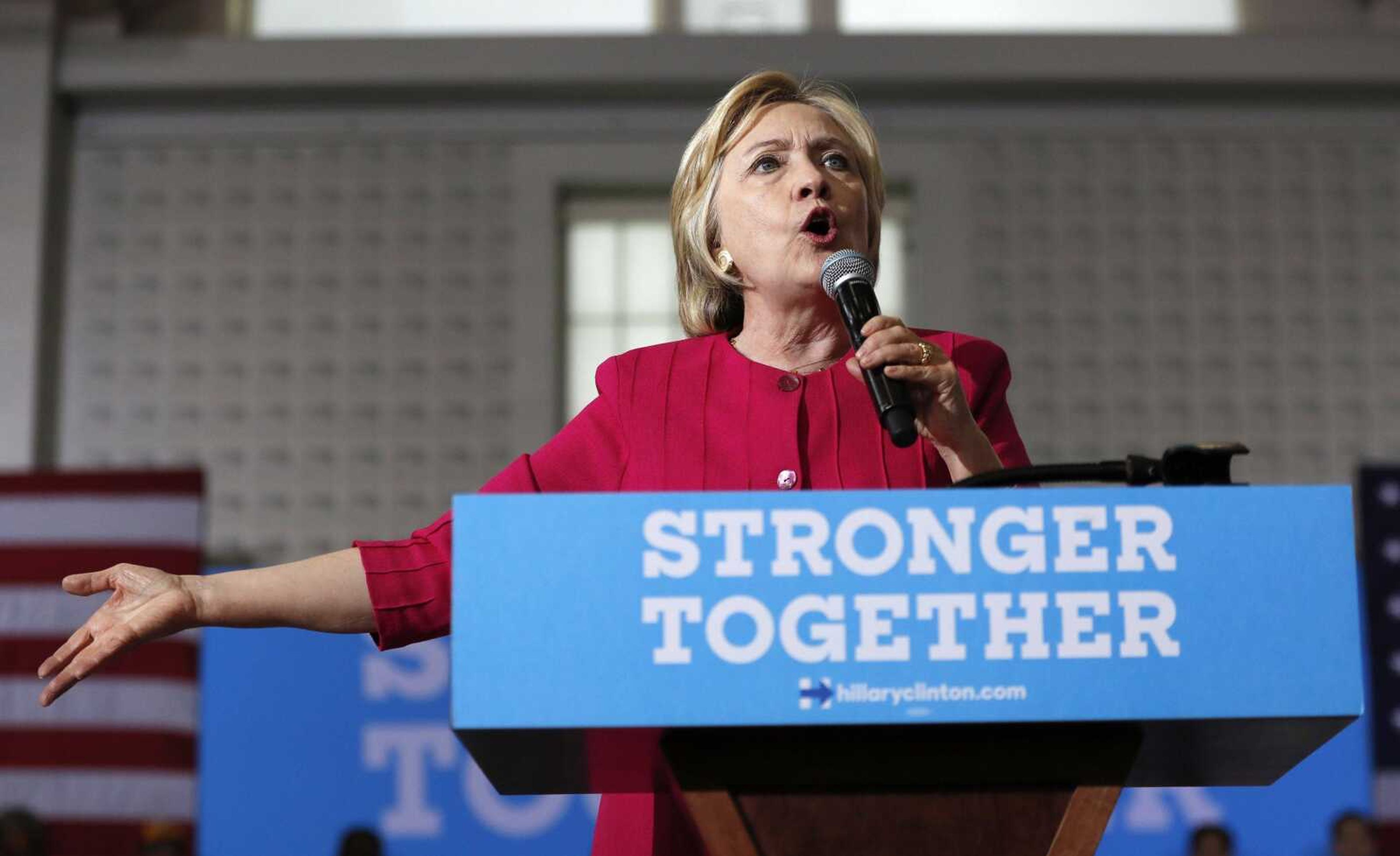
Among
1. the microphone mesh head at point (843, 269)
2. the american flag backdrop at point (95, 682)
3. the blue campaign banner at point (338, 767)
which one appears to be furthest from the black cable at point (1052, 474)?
the american flag backdrop at point (95, 682)

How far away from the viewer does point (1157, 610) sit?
1013 millimetres

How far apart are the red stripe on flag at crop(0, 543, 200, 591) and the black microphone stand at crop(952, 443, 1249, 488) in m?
4.07

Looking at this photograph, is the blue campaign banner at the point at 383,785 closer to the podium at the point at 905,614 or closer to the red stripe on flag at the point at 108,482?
the red stripe on flag at the point at 108,482

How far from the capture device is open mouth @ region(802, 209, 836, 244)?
1650 mm

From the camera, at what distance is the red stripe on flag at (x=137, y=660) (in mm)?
4746

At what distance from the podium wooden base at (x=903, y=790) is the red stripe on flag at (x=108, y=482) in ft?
13.7

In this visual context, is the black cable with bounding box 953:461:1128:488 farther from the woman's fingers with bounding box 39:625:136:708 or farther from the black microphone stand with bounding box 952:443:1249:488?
the woman's fingers with bounding box 39:625:136:708

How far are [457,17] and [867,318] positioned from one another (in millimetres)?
5063

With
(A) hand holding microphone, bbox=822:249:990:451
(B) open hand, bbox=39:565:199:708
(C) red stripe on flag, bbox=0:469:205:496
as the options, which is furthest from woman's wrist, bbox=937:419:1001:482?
(C) red stripe on flag, bbox=0:469:205:496

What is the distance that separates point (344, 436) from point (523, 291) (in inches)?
34.8

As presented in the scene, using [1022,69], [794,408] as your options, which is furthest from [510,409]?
[794,408]

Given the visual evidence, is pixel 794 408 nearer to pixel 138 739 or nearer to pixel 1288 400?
pixel 138 739

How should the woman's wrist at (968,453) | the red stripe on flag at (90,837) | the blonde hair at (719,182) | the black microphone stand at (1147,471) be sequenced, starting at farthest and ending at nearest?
the red stripe on flag at (90,837) < the blonde hair at (719,182) < the woman's wrist at (968,453) < the black microphone stand at (1147,471)

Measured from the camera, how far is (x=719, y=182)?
180cm
